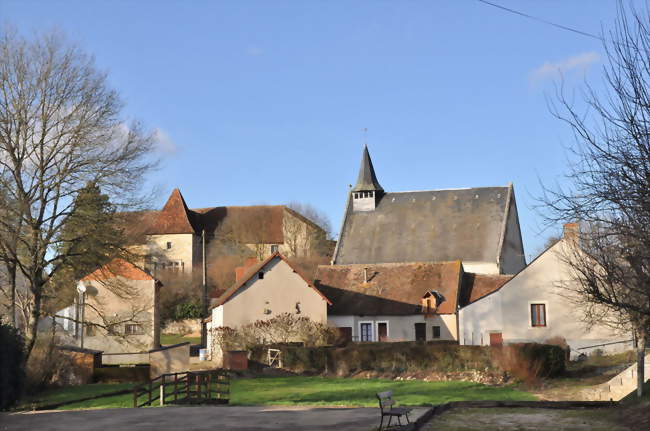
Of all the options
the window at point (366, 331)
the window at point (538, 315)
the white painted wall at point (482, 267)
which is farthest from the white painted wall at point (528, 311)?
the white painted wall at point (482, 267)

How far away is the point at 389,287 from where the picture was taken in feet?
151

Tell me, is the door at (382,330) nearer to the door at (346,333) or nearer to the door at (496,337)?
the door at (346,333)

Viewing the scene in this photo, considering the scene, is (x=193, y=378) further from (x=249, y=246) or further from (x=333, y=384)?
(x=249, y=246)

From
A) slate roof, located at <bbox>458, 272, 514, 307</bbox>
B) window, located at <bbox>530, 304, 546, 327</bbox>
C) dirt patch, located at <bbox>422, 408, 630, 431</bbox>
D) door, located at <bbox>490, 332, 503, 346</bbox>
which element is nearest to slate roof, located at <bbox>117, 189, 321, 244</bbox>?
slate roof, located at <bbox>458, 272, 514, 307</bbox>

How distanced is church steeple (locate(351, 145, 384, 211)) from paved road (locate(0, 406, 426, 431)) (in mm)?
43275

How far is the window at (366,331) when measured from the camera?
144 feet

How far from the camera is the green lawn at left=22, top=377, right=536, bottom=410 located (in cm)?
2230

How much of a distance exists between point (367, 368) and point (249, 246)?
150 feet

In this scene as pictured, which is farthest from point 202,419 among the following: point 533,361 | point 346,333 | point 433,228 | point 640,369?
point 433,228

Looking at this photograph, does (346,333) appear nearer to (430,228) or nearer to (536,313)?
(536,313)

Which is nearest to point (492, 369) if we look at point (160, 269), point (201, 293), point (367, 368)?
point (367, 368)

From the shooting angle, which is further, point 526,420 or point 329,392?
point 329,392

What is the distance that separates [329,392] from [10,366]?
34.0 ft

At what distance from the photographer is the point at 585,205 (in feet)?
40.9
